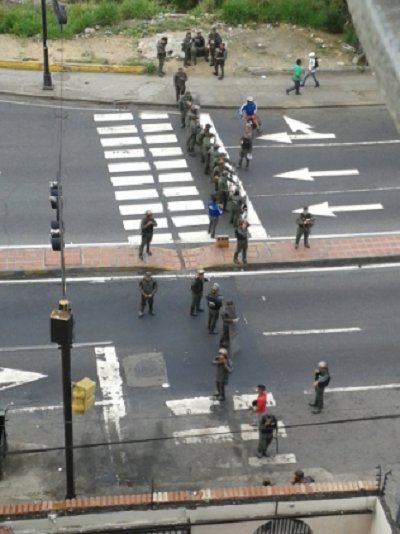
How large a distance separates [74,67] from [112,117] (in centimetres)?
412

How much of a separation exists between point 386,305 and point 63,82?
15.9 meters

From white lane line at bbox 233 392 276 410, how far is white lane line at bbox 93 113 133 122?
14.4 metres

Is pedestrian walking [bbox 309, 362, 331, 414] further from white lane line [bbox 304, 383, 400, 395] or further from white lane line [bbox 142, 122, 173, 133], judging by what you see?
white lane line [bbox 142, 122, 173, 133]

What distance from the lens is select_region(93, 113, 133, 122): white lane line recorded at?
103 feet

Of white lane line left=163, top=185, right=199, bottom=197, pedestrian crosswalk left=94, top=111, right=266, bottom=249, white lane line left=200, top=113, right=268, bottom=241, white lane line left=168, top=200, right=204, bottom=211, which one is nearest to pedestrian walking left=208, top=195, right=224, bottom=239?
pedestrian crosswalk left=94, top=111, right=266, bottom=249

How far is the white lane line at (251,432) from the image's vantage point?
60.4 feet

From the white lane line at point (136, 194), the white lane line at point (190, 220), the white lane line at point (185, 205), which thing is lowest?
the white lane line at point (190, 220)

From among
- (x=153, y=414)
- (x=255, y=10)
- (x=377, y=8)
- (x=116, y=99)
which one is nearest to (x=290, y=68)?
(x=255, y=10)

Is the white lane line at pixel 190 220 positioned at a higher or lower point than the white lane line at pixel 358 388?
higher

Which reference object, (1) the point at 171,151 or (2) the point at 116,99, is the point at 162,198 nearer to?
(1) the point at 171,151

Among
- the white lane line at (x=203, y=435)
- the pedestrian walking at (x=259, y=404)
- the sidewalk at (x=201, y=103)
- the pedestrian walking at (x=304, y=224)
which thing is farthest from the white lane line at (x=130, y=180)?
the white lane line at (x=203, y=435)

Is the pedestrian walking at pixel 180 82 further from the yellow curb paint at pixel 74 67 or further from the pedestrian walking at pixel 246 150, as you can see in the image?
the pedestrian walking at pixel 246 150

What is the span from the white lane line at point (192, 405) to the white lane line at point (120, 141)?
12.4 metres

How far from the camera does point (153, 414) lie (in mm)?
18922
